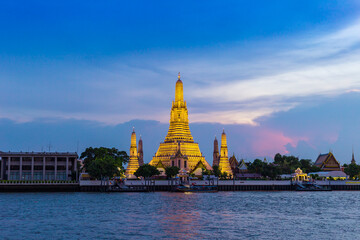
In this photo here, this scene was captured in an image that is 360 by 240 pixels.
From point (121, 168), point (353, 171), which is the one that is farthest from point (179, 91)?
point (353, 171)

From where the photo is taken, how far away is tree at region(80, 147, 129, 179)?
421 feet

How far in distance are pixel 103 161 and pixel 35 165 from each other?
78.8 feet

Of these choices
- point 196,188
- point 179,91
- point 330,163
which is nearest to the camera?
point 196,188

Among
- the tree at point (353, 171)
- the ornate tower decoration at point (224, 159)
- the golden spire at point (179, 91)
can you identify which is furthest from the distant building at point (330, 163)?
the golden spire at point (179, 91)

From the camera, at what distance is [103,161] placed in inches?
5074

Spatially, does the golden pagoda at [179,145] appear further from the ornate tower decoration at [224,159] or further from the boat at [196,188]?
the boat at [196,188]

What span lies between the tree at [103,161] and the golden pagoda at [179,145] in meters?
16.2

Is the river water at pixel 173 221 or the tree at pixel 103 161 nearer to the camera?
the river water at pixel 173 221

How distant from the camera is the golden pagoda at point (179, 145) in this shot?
173875mm

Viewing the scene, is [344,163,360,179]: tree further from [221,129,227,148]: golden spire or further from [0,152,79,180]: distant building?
[0,152,79,180]: distant building

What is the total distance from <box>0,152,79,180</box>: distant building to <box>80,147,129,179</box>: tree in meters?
6.78

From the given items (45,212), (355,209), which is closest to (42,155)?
(45,212)

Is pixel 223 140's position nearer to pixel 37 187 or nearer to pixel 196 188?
pixel 196 188

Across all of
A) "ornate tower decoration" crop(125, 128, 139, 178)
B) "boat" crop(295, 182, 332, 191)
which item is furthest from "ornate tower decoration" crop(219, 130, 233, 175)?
"boat" crop(295, 182, 332, 191)
